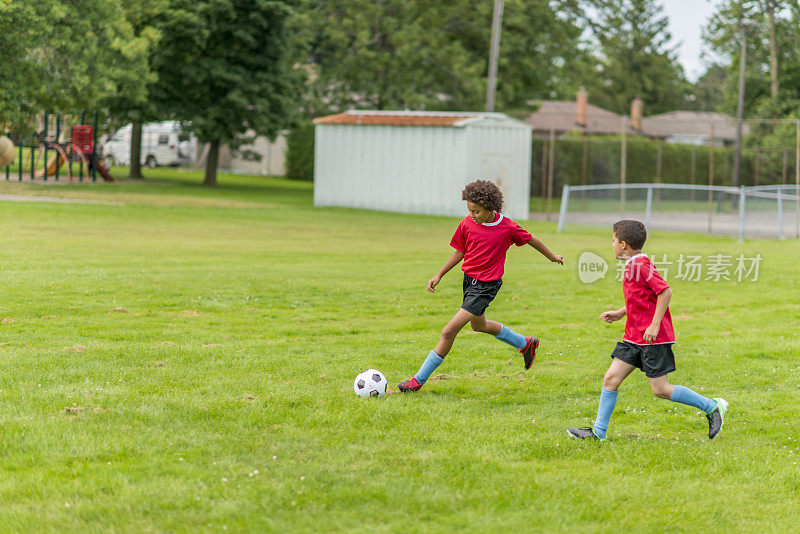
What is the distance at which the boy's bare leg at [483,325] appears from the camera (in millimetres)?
7068

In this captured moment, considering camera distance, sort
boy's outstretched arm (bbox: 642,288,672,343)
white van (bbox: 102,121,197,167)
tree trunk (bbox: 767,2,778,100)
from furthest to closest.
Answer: tree trunk (bbox: 767,2,778,100)
white van (bbox: 102,121,197,167)
boy's outstretched arm (bbox: 642,288,672,343)

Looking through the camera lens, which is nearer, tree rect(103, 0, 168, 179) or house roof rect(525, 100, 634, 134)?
tree rect(103, 0, 168, 179)

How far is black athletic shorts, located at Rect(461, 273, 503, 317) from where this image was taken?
688 cm

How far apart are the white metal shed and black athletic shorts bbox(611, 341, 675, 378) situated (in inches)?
887

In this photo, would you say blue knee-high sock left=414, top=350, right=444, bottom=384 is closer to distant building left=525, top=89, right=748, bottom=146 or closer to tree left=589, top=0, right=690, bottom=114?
distant building left=525, top=89, right=748, bottom=146

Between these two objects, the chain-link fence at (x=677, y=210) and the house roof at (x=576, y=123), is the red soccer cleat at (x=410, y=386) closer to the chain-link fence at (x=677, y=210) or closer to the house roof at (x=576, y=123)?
the chain-link fence at (x=677, y=210)

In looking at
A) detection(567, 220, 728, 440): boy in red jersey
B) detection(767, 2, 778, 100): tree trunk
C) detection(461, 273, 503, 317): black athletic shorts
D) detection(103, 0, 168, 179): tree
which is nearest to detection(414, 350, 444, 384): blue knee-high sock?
detection(461, 273, 503, 317): black athletic shorts

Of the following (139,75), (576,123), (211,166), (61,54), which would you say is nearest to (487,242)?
(61,54)

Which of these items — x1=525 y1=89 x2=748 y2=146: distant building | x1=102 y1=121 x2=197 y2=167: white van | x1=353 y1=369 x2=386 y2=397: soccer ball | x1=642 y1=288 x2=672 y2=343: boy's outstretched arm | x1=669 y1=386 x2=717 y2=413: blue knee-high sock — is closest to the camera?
x1=642 y1=288 x2=672 y2=343: boy's outstretched arm

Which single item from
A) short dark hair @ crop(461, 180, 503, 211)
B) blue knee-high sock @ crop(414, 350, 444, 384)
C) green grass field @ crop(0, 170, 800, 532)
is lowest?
green grass field @ crop(0, 170, 800, 532)

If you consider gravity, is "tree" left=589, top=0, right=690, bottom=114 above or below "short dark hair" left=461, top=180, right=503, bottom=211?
above

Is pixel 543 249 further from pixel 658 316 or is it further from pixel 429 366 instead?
pixel 658 316

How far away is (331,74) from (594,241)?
19342mm

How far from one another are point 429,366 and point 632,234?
1.97 metres
